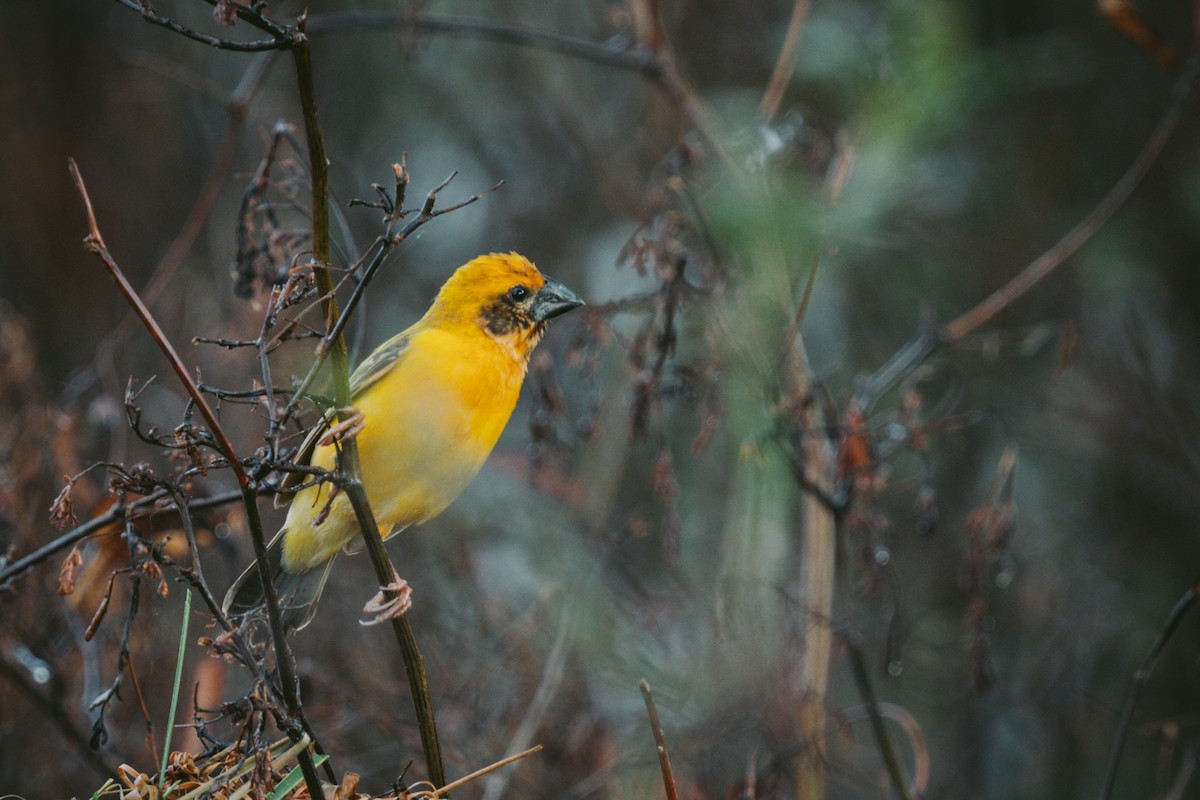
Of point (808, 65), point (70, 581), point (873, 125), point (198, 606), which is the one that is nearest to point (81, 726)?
point (198, 606)

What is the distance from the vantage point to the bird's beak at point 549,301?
308cm

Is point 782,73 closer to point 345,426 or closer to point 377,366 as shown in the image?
point 377,366

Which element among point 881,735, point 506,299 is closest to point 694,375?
point 506,299

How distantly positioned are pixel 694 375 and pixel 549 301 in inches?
19.3

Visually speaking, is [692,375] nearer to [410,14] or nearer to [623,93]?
[410,14]

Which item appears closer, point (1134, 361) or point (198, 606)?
point (198, 606)

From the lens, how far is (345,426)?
6.17ft

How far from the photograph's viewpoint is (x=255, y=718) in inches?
67.4

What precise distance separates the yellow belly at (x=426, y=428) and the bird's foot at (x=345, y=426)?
0.88 metres

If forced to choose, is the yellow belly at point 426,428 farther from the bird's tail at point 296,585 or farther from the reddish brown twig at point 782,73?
the reddish brown twig at point 782,73

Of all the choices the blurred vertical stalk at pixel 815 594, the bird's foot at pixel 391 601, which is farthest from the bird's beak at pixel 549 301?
the bird's foot at pixel 391 601

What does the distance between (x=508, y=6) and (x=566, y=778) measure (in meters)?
5.49

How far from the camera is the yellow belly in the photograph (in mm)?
2824

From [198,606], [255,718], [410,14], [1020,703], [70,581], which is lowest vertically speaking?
[1020,703]
